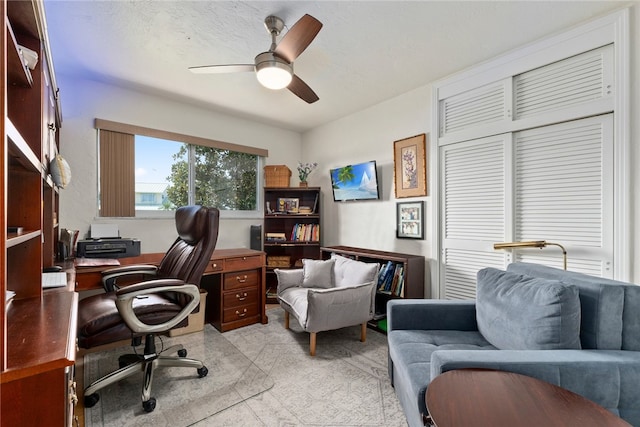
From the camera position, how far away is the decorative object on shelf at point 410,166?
2932mm

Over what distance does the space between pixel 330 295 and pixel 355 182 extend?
5.37 ft

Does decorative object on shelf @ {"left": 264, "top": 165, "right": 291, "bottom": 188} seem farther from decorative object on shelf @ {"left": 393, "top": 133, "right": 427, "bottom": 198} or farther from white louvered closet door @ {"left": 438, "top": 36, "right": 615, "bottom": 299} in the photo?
white louvered closet door @ {"left": 438, "top": 36, "right": 615, "bottom": 299}

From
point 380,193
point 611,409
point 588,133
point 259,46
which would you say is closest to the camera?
point 611,409

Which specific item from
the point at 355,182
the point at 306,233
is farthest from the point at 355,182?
the point at 306,233

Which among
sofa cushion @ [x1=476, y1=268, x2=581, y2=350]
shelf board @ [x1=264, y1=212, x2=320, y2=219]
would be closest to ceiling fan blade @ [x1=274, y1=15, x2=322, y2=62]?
sofa cushion @ [x1=476, y1=268, x2=581, y2=350]

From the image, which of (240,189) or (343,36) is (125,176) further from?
(343,36)

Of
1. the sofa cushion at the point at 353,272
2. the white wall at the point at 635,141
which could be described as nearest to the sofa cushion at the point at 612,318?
the white wall at the point at 635,141

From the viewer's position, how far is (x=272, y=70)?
197cm

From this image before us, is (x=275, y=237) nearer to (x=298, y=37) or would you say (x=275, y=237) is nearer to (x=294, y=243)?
(x=294, y=243)

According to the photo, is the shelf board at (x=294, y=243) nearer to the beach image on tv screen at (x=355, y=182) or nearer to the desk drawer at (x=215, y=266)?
the beach image on tv screen at (x=355, y=182)

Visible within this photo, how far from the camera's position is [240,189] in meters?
3.92

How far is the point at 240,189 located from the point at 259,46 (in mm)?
2039

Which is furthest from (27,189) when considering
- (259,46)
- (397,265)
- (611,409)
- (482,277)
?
(397,265)

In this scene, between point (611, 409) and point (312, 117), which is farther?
point (312, 117)
